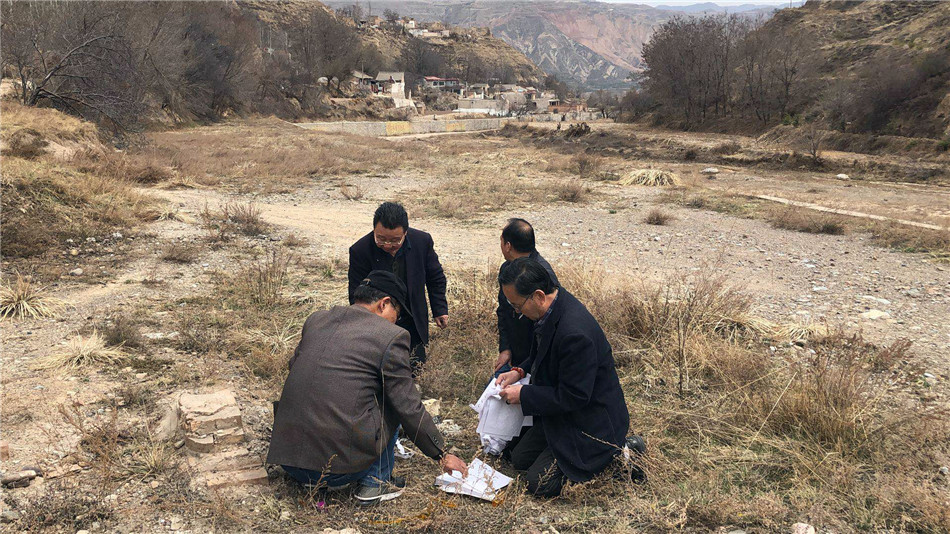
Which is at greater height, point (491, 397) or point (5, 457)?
point (491, 397)

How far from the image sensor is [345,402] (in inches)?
113

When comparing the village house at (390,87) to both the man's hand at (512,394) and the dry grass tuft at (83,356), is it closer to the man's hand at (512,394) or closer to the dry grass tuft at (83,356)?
the dry grass tuft at (83,356)

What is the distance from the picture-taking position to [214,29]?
42.8 meters

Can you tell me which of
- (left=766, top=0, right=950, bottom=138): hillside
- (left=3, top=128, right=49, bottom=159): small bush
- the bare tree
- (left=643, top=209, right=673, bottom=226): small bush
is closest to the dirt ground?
(left=643, top=209, right=673, bottom=226): small bush

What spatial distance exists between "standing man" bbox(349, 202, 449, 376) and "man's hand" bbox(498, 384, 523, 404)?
1043 mm

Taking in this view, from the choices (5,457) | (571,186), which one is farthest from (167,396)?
(571,186)

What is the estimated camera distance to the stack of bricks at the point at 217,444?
10.6 feet

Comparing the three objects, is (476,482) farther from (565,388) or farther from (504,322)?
(504,322)

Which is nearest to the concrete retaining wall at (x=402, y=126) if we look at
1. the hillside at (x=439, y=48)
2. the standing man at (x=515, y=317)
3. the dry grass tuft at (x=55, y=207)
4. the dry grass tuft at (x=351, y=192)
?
the hillside at (x=439, y=48)

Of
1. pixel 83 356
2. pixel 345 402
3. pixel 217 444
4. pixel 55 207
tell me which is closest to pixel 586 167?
pixel 55 207

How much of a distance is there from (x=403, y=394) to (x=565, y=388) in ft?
2.63

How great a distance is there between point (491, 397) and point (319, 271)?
494 cm

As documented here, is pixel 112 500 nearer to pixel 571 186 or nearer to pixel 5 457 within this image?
pixel 5 457

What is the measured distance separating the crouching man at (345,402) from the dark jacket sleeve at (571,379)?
0.58m
